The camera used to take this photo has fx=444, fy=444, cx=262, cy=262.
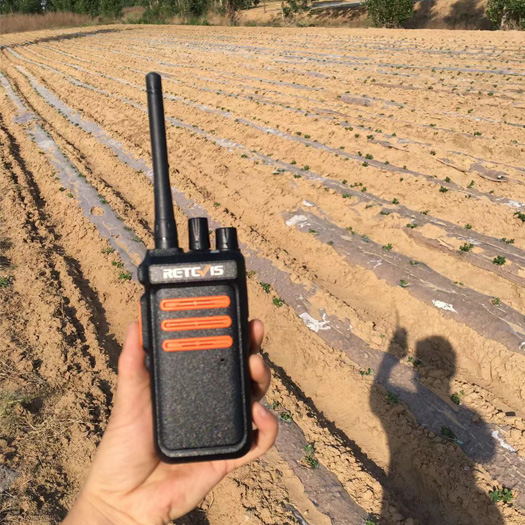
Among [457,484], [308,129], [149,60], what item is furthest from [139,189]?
[149,60]

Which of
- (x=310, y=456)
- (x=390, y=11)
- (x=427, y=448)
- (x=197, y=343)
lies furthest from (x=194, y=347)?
(x=390, y=11)

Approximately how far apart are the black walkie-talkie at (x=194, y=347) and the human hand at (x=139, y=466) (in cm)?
16

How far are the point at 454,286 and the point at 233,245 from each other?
5428 millimetres

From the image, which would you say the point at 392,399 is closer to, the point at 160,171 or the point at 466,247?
the point at 466,247

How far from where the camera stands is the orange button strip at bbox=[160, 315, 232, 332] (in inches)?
82.2

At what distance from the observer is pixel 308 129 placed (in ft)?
40.5

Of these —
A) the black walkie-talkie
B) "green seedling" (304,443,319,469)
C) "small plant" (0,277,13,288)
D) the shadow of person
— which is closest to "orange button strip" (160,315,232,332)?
the black walkie-talkie

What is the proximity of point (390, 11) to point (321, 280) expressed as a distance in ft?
113

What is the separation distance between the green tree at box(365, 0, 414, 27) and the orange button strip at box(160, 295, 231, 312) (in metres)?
38.7

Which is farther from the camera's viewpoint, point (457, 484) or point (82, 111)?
point (82, 111)

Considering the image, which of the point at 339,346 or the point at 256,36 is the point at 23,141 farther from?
the point at 256,36

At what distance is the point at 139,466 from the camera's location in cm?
228

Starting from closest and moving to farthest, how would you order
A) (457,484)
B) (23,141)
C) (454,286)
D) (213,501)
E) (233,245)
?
(233,245), (213,501), (457,484), (454,286), (23,141)

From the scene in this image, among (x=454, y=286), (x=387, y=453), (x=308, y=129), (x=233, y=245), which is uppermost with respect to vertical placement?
(x=233, y=245)
